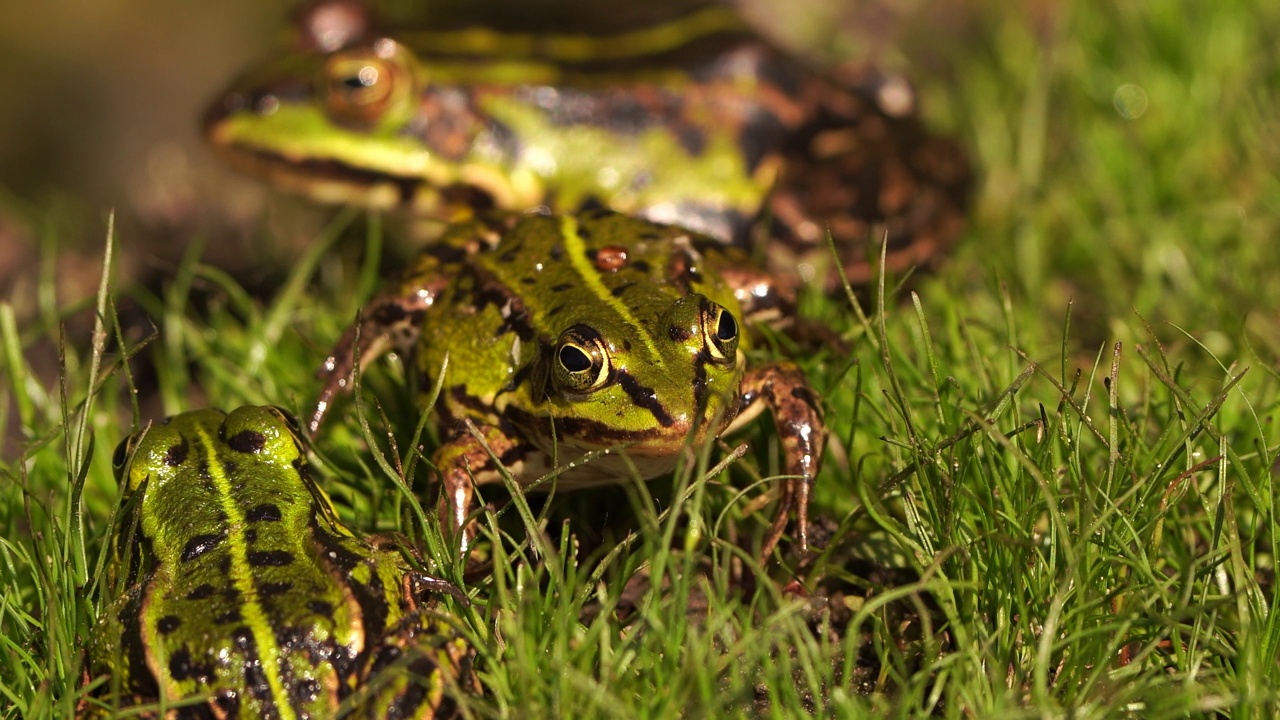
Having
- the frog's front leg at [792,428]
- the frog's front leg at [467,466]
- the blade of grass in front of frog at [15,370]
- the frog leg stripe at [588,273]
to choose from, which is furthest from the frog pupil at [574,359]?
the blade of grass in front of frog at [15,370]

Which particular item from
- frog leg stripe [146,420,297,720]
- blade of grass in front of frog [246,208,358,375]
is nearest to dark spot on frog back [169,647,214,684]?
frog leg stripe [146,420,297,720]

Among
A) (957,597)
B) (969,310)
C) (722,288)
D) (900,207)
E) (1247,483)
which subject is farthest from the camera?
(900,207)

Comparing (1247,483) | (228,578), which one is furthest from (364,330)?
(1247,483)

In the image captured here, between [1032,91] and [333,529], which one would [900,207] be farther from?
[333,529]

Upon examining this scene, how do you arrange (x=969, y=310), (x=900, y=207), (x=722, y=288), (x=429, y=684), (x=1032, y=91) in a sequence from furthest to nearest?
(x=1032, y=91)
(x=900, y=207)
(x=969, y=310)
(x=722, y=288)
(x=429, y=684)

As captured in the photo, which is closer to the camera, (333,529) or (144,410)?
(333,529)

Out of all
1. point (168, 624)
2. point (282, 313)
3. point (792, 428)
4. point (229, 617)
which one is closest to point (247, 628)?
point (229, 617)

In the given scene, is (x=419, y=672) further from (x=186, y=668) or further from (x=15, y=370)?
(x=15, y=370)
